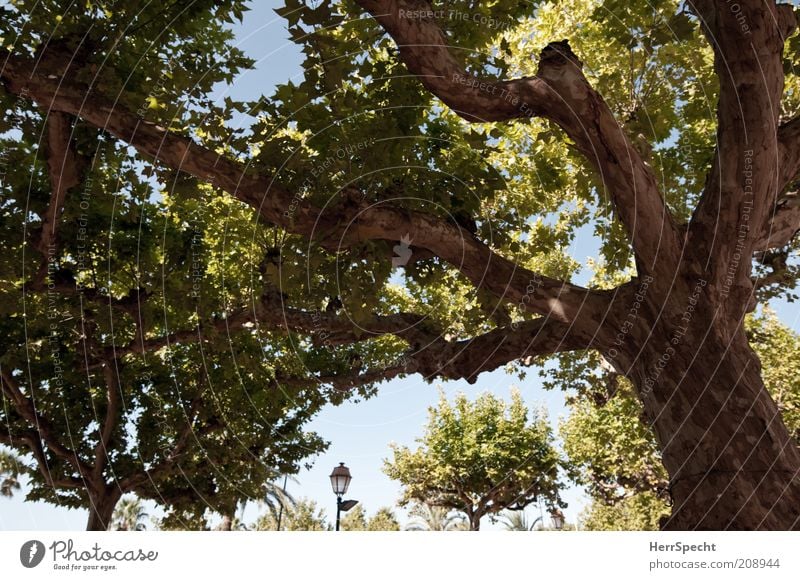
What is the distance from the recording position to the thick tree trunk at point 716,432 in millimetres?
6152

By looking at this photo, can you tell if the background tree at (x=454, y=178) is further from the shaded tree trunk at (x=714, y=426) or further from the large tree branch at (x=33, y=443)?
the large tree branch at (x=33, y=443)

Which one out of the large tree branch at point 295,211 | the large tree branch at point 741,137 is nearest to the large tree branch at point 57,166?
the large tree branch at point 295,211

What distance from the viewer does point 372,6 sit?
6.20 meters

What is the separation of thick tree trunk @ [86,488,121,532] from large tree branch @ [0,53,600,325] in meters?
12.3

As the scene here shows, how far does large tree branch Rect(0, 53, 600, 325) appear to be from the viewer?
21.7 feet

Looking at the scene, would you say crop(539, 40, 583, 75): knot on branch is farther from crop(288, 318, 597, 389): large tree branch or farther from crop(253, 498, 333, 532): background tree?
crop(253, 498, 333, 532): background tree

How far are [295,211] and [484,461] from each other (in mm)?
33263

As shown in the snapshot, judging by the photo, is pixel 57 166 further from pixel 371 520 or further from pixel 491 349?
pixel 371 520

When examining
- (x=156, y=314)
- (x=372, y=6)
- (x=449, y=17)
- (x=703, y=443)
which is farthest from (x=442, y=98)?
(x=156, y=314)

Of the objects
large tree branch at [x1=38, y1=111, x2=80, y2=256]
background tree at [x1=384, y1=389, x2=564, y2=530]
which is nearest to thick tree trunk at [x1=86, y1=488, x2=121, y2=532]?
large tree branch at [x1=38, y1=111, x2=80, y2=256]

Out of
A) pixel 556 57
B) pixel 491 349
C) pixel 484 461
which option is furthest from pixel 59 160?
pixel 484 461

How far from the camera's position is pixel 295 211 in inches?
269

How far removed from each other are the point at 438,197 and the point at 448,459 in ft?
107

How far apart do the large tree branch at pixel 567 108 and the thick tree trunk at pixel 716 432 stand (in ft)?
3.26
